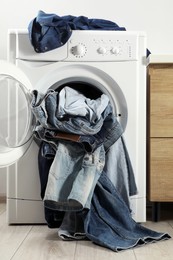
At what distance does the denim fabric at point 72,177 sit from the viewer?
51.0 inches

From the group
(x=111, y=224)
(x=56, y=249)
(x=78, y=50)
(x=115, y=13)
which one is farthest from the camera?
(x=115, y=13)

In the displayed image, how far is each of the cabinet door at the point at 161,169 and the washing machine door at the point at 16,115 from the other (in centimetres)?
56

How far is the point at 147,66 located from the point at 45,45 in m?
0.48

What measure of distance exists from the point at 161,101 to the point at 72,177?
55cm

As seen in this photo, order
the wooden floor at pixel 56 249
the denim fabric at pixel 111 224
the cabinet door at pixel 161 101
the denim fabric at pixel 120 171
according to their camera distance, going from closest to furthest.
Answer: the wooden floor at pixel 56 249 < the denim fabric at pixel 111 224 < the denim fabric at pixel 120 171 < the cabinet door at pixel 161 101

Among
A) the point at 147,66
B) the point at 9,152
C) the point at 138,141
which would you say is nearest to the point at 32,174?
the point at 9,152

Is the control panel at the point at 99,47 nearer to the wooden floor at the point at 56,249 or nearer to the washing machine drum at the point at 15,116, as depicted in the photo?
the washing machine drum at the point at 15,116

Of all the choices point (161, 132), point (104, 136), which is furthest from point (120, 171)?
point (161, 132)

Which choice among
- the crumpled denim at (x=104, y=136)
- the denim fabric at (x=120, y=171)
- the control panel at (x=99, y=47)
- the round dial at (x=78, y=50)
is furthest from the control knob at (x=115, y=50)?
the denim fabric at (x=120, y=171)

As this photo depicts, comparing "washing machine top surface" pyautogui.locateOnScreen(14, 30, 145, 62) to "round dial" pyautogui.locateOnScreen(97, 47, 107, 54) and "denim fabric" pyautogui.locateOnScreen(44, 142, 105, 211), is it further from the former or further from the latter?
"denim fabric" pyautogui.locateOnScreen(44, 142, 105, 211)

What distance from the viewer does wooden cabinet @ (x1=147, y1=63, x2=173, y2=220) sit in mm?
1589

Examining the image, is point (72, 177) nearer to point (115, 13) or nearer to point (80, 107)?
point (80, 107)

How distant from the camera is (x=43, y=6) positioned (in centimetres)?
216

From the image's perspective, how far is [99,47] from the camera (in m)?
1.56
